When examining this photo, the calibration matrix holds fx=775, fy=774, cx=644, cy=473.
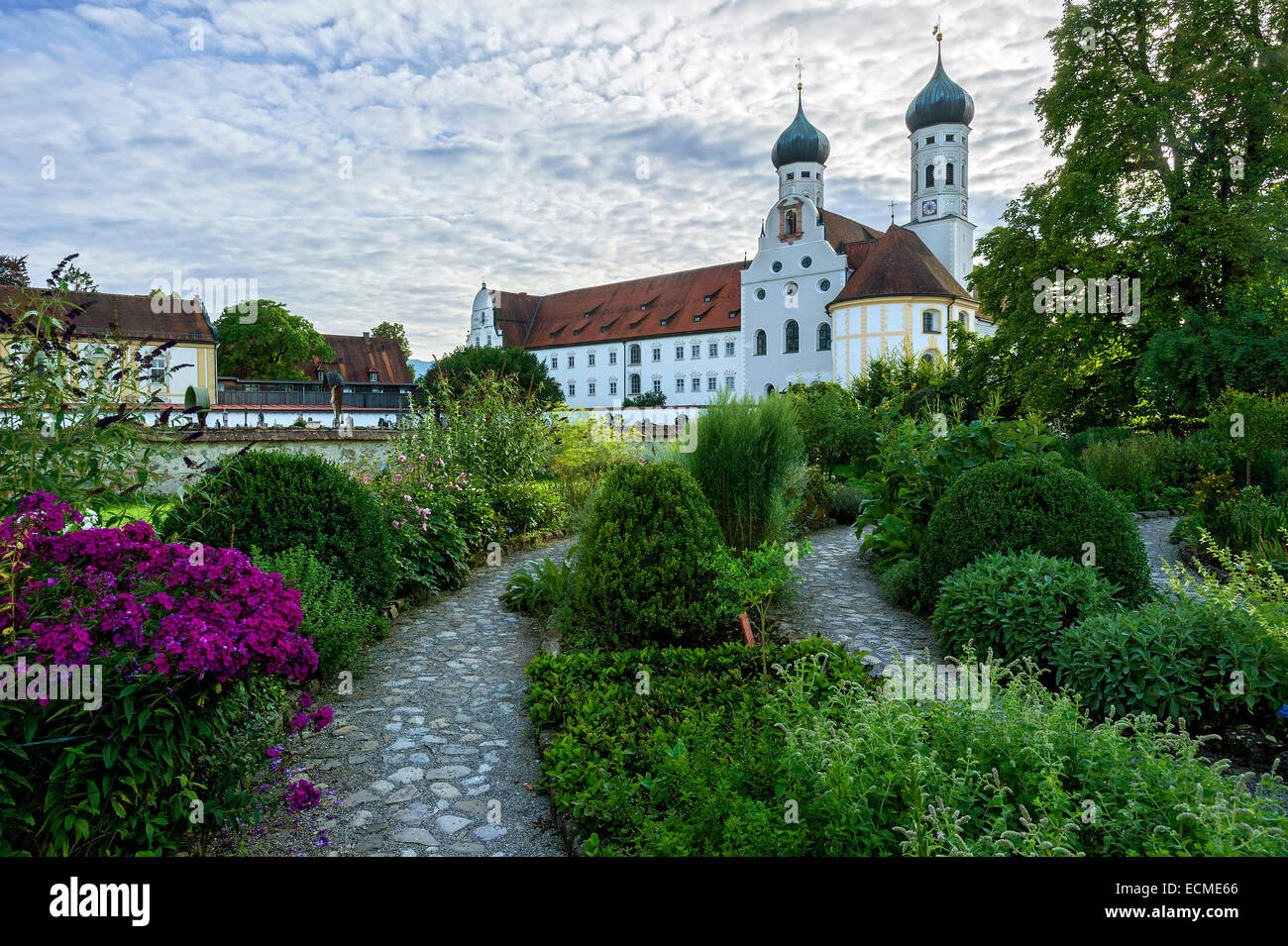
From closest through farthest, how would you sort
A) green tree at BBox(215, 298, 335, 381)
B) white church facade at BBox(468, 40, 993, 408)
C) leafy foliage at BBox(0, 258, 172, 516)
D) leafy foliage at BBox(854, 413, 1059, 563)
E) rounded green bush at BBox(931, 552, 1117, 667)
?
A: leafy foliage at BBox(0, 258, 172, 516) → rounded green bush at BBox(931, 552, 1117, 667) → leafy foliage at BBox(854, 413, 1059, 563) → green tree at BBox(215, 298, 335, 381) → white church facade at BBox(468, 40, 993, 408)

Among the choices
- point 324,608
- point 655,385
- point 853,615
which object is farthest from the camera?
point 655,385

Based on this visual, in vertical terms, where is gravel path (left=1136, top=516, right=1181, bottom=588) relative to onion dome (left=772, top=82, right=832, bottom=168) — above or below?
below

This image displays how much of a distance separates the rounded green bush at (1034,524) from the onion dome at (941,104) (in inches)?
2259

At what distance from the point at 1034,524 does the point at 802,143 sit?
184 ft

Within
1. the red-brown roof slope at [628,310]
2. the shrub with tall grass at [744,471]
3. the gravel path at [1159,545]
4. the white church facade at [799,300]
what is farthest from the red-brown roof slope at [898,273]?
the shrub with tall grass at [744,471]

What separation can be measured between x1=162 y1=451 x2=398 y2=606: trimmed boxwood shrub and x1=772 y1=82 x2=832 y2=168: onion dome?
2220 inches

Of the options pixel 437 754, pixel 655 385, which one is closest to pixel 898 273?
pixel 655 385

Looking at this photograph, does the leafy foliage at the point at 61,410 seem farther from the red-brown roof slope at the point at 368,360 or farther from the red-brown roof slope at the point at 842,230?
the red-brown roof slope at the point at 368,360

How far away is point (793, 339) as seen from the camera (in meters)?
52.2

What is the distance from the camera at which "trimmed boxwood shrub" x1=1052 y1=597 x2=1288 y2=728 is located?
371cm

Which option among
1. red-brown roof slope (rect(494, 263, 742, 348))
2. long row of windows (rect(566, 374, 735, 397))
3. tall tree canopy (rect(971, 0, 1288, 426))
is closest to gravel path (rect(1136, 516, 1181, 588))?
tall tree canopy (rect(971, 0, 1288, 426))

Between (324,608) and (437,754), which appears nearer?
(437,754)

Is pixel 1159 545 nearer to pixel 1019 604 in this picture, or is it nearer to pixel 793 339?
pixel 1019 604

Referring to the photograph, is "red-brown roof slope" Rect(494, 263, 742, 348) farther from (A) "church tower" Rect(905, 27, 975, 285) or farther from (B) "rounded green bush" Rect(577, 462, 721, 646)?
(B) "rounded green bush" Rect(577, 462, 721, 646)
